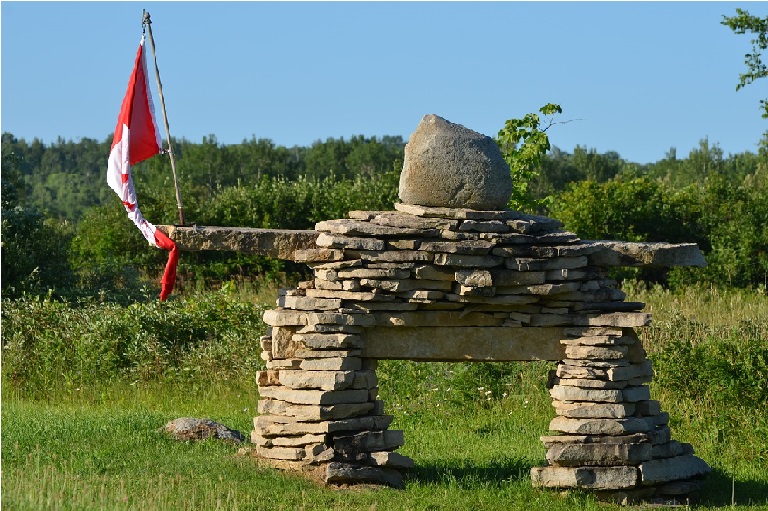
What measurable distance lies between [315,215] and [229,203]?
204 centimetres

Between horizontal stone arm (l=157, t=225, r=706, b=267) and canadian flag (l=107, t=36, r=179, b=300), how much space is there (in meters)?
0.17

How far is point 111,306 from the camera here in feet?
59.2

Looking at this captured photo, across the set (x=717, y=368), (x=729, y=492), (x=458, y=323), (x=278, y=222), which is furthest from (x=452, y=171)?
(x=278, y=222)

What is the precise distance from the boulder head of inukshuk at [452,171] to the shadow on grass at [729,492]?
3.17m

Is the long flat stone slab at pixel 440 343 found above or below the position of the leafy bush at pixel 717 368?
above

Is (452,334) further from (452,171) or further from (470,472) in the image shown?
(470,472)

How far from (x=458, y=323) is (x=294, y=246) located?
1.55 meters

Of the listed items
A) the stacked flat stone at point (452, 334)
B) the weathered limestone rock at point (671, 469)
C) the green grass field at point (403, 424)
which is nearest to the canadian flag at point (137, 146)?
the stacked flat stone at point (452, 334)

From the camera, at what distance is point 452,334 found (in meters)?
10.1

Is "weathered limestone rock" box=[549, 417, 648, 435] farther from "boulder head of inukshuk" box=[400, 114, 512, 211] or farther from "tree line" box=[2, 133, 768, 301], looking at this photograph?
"tree line" box=[2, 133, 768, 301]

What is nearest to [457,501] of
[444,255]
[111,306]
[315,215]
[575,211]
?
[444,255]

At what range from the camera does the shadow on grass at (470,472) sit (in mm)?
10328

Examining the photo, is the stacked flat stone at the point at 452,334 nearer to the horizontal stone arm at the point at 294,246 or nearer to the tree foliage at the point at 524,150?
the horizontal stone arm at the point at 294,246

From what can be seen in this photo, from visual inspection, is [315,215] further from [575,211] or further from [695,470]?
[695,470]
